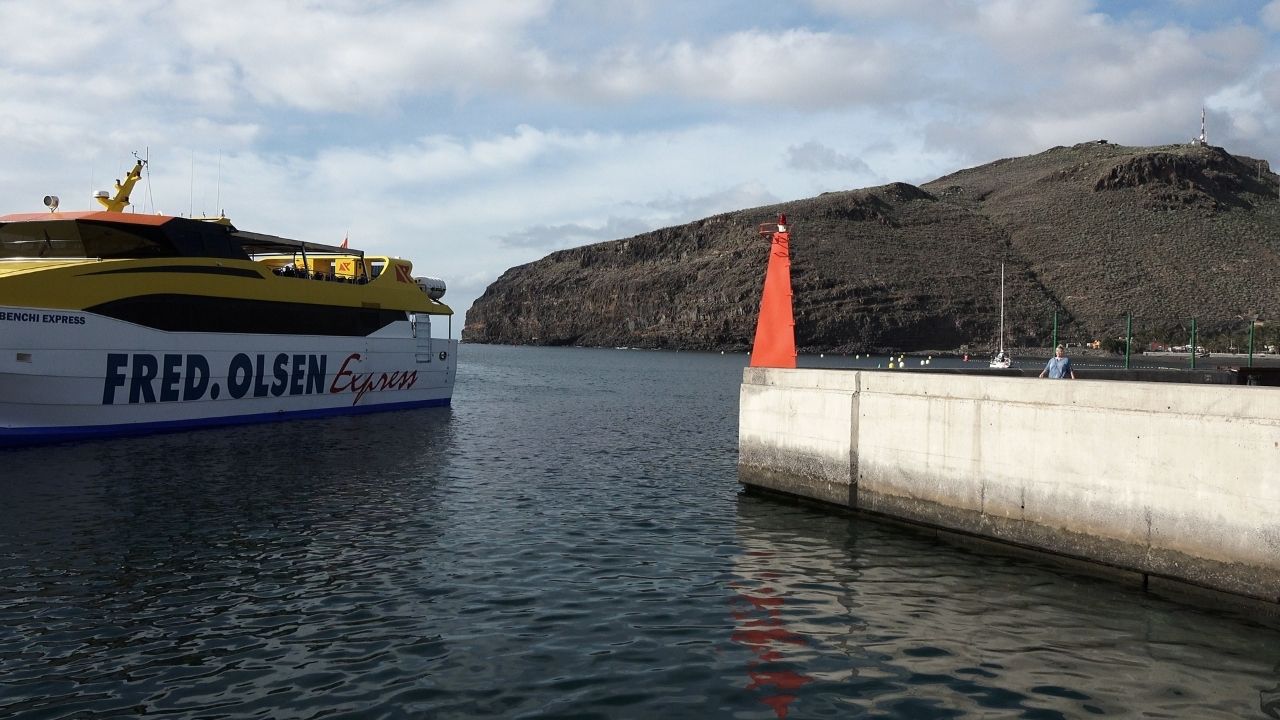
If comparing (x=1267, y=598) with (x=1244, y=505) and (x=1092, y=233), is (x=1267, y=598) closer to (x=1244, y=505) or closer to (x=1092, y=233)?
(x=1244, y=505)

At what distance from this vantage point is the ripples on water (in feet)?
23.3

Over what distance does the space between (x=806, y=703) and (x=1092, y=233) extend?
16485 centimetres

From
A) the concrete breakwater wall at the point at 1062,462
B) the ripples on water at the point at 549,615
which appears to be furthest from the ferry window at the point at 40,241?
the concrete breakwater wall at the point at 1062,462

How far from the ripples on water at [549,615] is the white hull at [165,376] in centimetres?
542

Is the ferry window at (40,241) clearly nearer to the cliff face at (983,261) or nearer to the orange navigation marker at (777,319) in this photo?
the orange navigation marker at (777,319)

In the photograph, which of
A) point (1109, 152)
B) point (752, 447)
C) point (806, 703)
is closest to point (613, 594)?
point (806, 703)

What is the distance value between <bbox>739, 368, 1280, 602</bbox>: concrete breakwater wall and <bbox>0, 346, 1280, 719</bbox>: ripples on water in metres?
0.51

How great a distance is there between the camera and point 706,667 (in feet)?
25.4

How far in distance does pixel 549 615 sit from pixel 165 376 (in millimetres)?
18976

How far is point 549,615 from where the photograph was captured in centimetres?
906

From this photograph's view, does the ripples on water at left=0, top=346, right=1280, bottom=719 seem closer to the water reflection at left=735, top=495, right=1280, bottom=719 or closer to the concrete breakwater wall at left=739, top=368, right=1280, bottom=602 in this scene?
the water reflection at left=735, top=495, right=1280, bottom=719

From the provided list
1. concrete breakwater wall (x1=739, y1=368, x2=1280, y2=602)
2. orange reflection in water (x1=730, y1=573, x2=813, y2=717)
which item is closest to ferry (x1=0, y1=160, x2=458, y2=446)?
concrete breakwater wall (x1=739, y1=368, x2=1280, y2=602)

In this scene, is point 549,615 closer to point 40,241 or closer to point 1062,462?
point 1062,462

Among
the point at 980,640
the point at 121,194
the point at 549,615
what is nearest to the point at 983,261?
the point at 121,194
